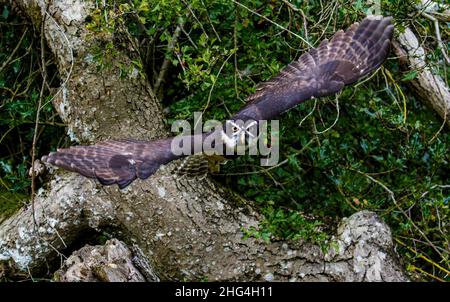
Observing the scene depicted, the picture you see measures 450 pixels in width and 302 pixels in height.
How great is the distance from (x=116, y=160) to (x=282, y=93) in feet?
3.63

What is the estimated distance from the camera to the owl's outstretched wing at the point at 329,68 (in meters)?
4.28

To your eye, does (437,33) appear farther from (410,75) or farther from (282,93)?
(282,93)

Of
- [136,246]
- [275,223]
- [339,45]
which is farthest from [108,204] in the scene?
[339,45]

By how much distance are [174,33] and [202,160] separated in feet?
2.98

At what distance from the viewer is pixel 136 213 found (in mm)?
4590

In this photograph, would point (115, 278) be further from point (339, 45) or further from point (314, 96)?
point (339, 45)

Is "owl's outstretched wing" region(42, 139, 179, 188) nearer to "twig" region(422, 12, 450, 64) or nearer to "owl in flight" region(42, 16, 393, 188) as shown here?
"owl in flight" region(42, 16, 393, 188)

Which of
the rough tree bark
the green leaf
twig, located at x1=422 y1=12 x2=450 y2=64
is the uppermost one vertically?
twig, located at x1=422 y1=12 x2=450 y2=64

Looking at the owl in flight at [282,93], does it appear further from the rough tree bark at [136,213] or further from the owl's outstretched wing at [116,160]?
the rough tree bark at [136,213]

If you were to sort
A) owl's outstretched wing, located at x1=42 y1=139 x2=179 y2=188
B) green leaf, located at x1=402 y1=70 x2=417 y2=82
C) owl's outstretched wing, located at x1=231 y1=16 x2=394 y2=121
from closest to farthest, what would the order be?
owl's outstretched wing, located at x1=42 y1=139 x2=179 y2=188 < owl's outstretched wing, located at x1=231 y1=16 x2=394 y2=121 < green leaf, located at x1=402 y1=70 x2=417 y2=82

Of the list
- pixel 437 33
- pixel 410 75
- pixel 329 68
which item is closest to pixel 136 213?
pixel 329 68

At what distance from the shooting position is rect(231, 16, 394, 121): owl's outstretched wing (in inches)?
169

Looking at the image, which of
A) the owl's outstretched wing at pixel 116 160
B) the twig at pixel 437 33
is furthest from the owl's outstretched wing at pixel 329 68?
the owl's outstretched wing at pixel 116 160

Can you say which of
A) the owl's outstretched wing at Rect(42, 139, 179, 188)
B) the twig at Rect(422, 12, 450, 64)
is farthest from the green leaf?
the owl's outstretched wing at Rect(42, 139, 179, 188)
